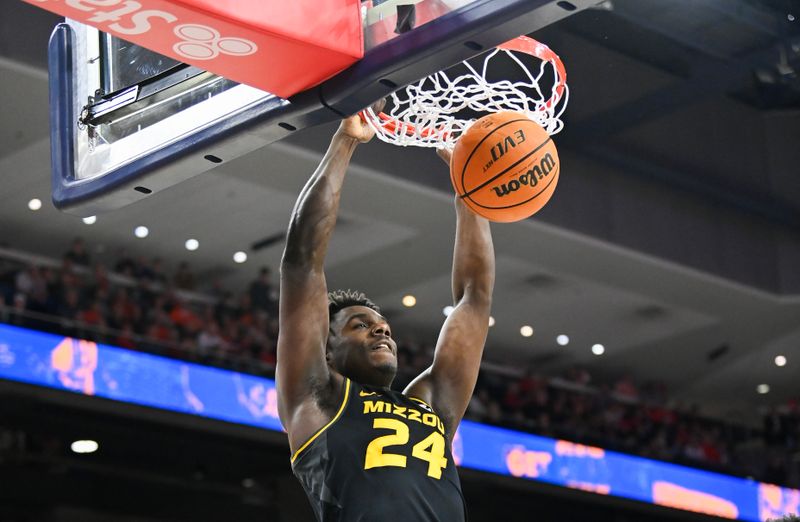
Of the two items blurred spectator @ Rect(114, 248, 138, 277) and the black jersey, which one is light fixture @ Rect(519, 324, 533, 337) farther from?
the black jersey

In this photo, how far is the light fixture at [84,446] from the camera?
12312 mm

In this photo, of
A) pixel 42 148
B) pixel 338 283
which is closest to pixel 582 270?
pixel 338 283

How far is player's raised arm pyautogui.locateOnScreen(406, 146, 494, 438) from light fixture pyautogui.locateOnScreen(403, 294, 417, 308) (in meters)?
12.4

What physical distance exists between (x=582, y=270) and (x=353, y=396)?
12168 millimetres

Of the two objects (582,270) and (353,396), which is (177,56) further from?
(582,270)

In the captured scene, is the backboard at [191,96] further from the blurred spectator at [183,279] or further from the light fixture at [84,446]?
the blurred spectator at [183,279]

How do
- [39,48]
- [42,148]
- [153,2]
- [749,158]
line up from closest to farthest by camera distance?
[153,2] → [39,48] → [42,148] → [749,158]

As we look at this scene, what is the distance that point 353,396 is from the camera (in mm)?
3531

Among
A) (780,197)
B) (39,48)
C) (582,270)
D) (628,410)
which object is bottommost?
(628,410)

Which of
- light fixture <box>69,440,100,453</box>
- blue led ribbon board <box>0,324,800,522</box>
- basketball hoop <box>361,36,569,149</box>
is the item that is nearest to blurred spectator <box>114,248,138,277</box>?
light fixture <box>69,440,100,453</box>

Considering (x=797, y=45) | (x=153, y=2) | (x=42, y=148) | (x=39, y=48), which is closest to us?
(x=153, y=2)

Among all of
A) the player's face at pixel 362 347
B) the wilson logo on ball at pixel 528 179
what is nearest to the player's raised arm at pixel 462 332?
the player's face at pixel 362 347

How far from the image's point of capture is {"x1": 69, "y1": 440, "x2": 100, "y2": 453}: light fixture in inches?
485

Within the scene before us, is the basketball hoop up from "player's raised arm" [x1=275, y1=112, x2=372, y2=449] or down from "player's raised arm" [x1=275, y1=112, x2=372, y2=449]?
up
